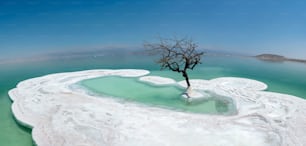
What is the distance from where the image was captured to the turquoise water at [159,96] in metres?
7.80

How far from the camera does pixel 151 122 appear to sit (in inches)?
245

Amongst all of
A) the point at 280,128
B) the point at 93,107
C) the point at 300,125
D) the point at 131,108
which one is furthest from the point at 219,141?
Answer: the point at 93,107

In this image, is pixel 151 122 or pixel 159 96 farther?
pixel 159 96

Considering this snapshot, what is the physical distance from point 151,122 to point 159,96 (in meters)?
3.31

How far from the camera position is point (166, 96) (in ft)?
31.2

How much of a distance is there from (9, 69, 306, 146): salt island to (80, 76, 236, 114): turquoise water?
53 cm

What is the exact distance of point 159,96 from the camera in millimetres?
9477

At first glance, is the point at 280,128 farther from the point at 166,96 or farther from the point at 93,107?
the point at 93,107

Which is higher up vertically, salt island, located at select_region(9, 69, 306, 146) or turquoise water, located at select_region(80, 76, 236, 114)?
salt island, located at select_region(9, 69, 306, 146)

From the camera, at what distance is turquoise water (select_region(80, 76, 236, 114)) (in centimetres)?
780

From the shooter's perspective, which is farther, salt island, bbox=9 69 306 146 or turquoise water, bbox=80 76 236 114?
turquoise water, bbox=80 76 236 114

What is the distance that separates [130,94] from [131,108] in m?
2.28

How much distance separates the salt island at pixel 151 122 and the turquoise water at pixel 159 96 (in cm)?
53

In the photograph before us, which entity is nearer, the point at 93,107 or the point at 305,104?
the point at 93,107
